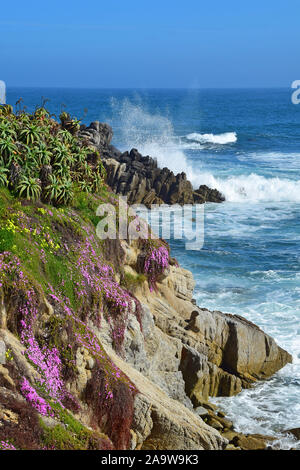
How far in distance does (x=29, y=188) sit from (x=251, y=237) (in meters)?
25.4

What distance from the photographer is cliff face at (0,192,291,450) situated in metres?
13.4

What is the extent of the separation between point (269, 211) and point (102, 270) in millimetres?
33008

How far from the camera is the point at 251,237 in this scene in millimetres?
41906

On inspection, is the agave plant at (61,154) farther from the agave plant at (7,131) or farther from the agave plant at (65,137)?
the agave plant at (65,137)

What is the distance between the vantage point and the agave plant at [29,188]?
61.8ft

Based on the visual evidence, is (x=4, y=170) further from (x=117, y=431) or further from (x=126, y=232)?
(x=117, y=431)

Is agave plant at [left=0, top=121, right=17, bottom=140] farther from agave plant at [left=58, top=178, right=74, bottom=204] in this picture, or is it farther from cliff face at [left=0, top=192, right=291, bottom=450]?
cliff face at [left=0, top=192, right=291, bottom=450]

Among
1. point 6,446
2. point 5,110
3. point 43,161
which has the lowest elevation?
point 6,446

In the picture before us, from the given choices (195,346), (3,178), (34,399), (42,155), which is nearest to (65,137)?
(42,155)

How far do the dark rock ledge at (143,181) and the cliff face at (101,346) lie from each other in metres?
24.2

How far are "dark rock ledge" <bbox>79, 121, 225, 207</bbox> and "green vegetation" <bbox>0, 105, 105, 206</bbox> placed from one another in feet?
74.5

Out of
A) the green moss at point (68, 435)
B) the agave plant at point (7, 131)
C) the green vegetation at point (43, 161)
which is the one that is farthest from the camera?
the agave plant at point (7, 131)

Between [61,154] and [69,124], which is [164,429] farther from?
[69,124]

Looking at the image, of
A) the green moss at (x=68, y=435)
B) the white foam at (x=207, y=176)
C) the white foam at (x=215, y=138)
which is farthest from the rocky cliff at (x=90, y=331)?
the white foam at (x=215, y=138)
